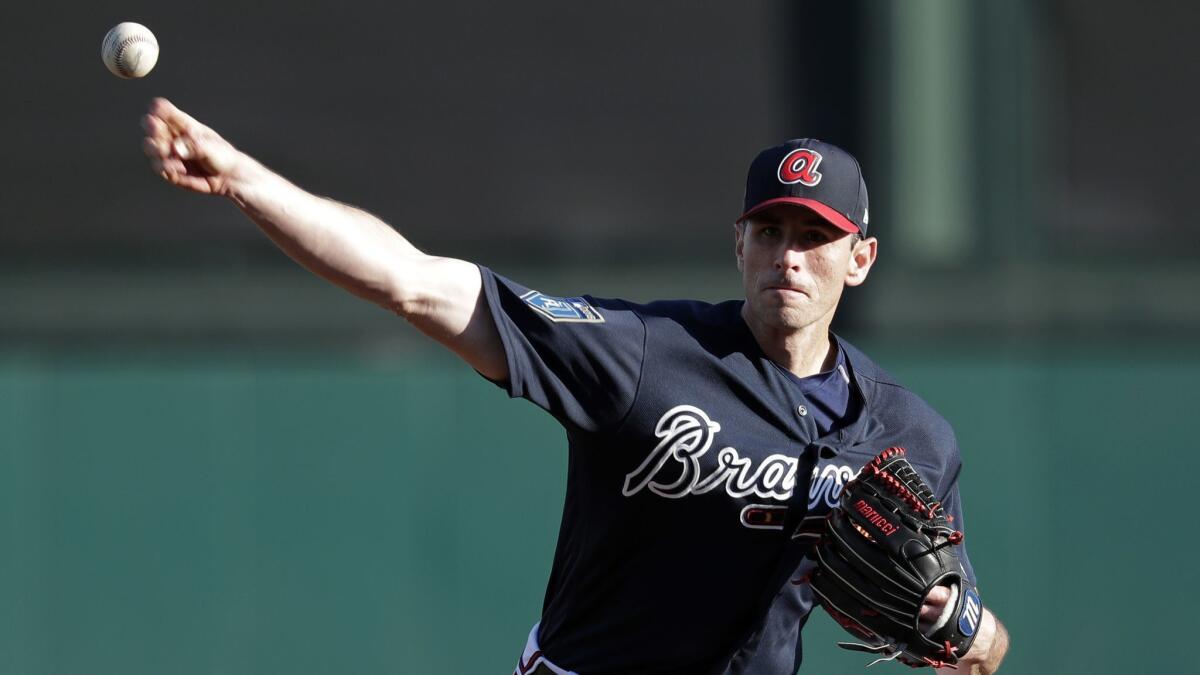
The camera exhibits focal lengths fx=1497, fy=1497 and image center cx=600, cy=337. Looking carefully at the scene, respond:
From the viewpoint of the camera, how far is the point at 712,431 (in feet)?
9.97

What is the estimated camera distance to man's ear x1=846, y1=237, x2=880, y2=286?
3280mm

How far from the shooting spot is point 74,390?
5.89m

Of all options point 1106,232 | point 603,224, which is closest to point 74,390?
point 603,224

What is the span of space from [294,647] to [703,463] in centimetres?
329

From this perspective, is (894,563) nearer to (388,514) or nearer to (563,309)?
(563,309)

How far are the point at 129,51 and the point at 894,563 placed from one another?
70.3 inches

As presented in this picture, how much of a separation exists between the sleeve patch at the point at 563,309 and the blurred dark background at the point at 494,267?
113 inches

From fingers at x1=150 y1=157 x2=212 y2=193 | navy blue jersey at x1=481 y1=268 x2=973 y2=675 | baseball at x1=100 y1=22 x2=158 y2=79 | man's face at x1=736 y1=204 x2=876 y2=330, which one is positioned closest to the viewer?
fingers at x1=150 y1=157 x2=212 y2=193

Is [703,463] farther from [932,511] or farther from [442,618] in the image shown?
[442,618]

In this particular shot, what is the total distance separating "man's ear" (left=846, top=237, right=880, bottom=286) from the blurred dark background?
2.59 meters

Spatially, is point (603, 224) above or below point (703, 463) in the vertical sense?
above

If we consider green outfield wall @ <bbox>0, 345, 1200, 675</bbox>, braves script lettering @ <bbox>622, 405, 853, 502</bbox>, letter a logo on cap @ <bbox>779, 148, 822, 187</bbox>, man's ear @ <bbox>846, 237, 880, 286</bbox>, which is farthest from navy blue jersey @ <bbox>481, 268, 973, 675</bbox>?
green outfield wall @ <bbox>0, 345, 1200, 675</bbox>

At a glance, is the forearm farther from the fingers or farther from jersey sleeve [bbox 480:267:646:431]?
jersey sleeve [bbox 480:267:646:431]

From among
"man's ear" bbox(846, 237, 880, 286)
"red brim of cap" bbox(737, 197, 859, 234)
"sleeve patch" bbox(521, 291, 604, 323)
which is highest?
"red brim of cap" bbox(737, 197, 859, 234)
